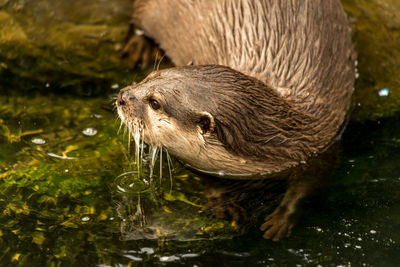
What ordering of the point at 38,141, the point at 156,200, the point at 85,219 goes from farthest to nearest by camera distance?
the point at 38,141 → the point at 156,200 → the point at 85,219

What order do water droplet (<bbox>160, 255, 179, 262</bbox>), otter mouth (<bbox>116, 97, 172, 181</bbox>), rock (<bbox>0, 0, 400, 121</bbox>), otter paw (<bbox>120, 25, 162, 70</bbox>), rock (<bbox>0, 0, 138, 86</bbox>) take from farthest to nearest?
otter paw (<bbox>120, 25, 162, 70</bbox>)
rock (<bbox>0, 0, 138, 86</bbox>)
rock (<bbox>0, 0, 400, 121</bbox>)
otter mouth (<bbox>116, 97, 172, 181</bbox>)
water droplet (<bbox>160, 255, 179, 262</bbox>)

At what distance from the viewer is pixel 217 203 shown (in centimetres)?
329

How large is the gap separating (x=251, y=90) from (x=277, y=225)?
713 mm

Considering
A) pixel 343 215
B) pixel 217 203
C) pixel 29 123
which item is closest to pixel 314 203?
pixel 343 215

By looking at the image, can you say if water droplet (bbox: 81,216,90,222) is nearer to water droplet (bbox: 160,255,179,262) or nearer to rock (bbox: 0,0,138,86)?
water droplet (bbox: 160,255,179,262)

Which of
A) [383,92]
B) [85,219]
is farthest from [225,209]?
[383,92]

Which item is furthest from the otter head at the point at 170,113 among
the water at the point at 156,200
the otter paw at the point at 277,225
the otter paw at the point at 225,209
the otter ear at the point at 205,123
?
the otter paw at the point at 277,225

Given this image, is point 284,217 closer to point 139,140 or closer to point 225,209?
point 225,209

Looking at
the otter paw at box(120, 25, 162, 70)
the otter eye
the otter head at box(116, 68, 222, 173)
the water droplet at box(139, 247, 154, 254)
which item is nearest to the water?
the water droplet at box(139, 247, 154, 254)

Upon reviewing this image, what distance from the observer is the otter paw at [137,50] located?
4555 mm

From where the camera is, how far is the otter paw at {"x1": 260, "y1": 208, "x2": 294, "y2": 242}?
304 cm

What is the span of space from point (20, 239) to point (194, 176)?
1032 millimetres

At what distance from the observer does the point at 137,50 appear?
15.0 feet

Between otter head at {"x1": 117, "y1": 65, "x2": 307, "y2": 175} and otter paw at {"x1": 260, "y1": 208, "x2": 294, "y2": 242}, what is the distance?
302 millimetres
